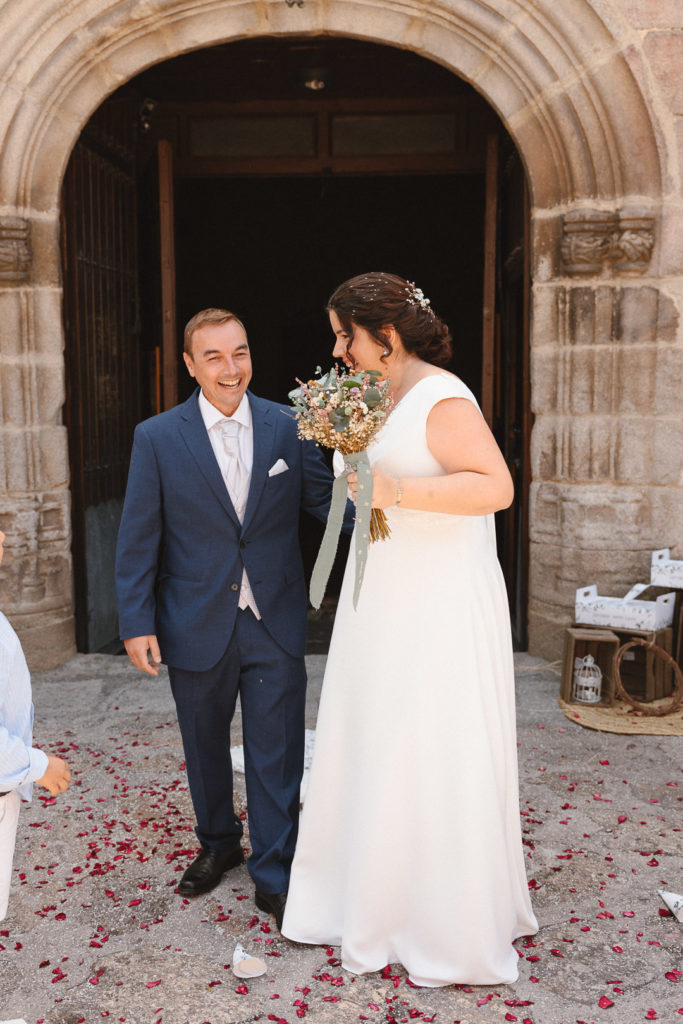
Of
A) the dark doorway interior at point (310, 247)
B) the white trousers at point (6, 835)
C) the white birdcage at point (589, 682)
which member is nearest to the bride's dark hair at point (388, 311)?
the white trousers at point (6, 835)

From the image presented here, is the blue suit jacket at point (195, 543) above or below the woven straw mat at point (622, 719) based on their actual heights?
above

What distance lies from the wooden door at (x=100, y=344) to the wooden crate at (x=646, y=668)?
3.11 m

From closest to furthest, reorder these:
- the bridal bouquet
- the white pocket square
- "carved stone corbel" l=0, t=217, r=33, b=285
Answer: the bridal bouquet, the white pocket square, "carved stone corbel" l=0, t=217, r=33, b=285

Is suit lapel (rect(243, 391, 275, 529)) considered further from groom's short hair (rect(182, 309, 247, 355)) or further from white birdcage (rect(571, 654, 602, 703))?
white birdcage (rect(571, 654, 602, 703))

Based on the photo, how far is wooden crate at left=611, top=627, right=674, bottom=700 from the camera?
4.88 meters

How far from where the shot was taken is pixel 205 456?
112 inches

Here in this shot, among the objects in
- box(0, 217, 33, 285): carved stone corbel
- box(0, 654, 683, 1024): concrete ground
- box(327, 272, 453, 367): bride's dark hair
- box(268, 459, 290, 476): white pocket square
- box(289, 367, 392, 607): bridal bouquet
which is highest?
box(0, 217, 33, 285): carved stone corbel

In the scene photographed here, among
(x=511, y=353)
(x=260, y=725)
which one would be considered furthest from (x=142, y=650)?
A: (x=511, y=353)

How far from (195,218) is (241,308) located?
51.4 inches

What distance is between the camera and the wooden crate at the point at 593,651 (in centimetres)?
487

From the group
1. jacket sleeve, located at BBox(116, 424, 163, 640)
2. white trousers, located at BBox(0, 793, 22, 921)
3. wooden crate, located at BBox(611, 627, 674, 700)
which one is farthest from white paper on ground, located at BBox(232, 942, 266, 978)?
wooden crate, located at BBox(611, 627, 674, 700)

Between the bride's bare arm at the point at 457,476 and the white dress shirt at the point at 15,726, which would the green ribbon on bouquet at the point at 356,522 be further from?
the white dress shirt at the point at 15,726

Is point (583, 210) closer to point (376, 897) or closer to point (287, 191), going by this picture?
point (376, 897)

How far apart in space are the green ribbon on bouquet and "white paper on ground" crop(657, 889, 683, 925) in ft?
4.49
